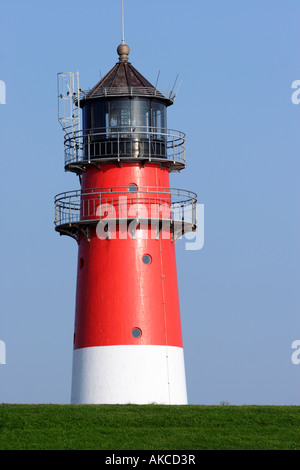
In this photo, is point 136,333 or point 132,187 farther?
point 132,187

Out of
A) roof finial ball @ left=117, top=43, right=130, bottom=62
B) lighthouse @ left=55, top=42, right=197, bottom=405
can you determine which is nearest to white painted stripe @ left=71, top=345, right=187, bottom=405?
lighthouse @ left=55, top=42, right=197, bottom=405

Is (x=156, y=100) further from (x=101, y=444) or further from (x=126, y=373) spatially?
(x=101, y=444)

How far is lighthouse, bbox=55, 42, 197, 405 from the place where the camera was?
55094 mm

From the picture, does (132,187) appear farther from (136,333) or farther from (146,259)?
(136,333)

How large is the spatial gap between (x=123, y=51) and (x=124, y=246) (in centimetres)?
783

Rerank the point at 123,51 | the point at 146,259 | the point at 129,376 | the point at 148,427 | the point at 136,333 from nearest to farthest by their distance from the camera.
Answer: the point at 148,427 → the point at 129,376 → the point at 136,333 → the point at 146,259 → the point at 123,51

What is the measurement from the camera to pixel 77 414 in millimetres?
49125

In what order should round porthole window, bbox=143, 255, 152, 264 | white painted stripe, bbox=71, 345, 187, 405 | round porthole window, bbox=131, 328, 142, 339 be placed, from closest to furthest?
1. white painted stripe, bbox=71, 345, 187, 405
2. round porthole window, bbox=131, 328, 142, 339
3. round porthole window, bbox=143, 255, 152, 264

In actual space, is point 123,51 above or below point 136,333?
above

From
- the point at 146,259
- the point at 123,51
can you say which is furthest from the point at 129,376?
the point at 123,51

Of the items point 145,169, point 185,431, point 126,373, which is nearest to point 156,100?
point 145,169

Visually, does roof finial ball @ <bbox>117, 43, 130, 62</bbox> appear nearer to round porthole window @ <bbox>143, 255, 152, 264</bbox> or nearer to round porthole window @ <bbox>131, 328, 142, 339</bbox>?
round porthole window @ <bbox>143, 255, 152, 264</bbox>

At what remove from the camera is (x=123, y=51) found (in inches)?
2266

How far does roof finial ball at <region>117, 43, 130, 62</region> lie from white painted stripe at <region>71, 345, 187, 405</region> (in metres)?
11.5
